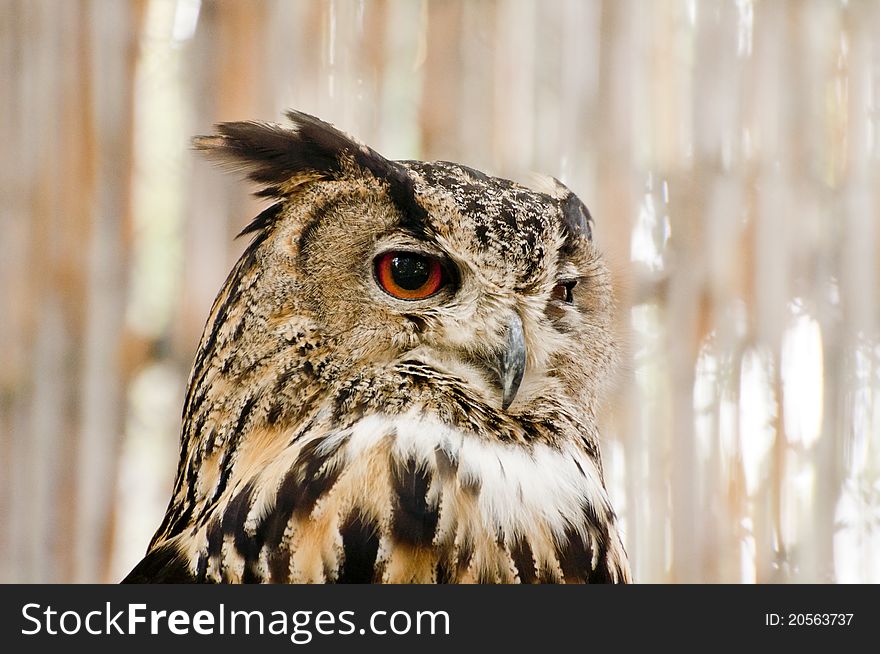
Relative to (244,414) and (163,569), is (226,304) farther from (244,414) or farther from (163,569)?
(163,569)

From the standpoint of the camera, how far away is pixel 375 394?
2.50 ft

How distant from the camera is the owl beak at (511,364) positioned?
0.78 m

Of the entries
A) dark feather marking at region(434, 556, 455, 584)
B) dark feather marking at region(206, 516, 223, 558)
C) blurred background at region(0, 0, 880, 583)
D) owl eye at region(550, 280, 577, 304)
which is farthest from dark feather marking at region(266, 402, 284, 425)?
blurred background at region(0, 0, 880, 583)

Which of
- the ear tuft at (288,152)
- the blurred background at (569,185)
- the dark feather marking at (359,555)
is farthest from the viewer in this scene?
the blurred background at (569,185)

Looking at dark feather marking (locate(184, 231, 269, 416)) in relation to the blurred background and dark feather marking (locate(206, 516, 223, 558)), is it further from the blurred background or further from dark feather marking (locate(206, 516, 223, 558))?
the blurred background

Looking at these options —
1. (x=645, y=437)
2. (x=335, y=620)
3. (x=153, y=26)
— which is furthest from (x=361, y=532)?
(x=153, y=26)

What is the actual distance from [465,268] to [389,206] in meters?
0.10

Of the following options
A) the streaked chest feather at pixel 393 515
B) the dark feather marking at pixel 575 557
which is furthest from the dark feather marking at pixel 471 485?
the dark feather marking at pixel 575 557

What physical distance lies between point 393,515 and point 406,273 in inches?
9.4

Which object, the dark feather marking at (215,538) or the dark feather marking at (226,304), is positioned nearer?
the dark feather marking at (215,538)

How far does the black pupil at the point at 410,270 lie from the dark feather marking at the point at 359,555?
0.24m

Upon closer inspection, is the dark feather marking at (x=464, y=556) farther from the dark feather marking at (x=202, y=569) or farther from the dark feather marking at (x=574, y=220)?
the dark feather marking at (x=574, y=220)

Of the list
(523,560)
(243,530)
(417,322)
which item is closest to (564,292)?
(417,322)

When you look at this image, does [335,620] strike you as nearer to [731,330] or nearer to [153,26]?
[731,330]
